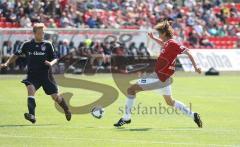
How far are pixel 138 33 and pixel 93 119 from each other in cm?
2161

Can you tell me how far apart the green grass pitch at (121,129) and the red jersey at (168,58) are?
3.75 feet

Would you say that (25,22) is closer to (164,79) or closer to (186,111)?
(164,79)

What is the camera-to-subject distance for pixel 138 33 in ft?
125

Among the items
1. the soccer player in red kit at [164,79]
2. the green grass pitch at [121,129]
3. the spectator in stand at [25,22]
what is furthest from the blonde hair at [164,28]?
the spectator in stand at [25,22]

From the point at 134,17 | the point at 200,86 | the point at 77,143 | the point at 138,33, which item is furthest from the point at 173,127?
the point at 134,17

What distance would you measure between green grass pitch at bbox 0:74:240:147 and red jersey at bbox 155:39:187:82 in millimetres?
1143

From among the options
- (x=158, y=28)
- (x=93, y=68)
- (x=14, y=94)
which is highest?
(x=158, y=28)

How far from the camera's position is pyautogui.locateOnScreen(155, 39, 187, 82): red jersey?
48.5 ft

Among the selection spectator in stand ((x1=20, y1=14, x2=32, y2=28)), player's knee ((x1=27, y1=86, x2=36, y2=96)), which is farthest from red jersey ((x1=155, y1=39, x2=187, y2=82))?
spectator in stand ((x1=20, y1=14, x2=32, y2=28))

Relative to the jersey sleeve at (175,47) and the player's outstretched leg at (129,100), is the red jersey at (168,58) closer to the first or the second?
the jersey sleeve at (175,47)

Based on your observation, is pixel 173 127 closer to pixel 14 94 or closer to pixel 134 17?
pixel 14 94

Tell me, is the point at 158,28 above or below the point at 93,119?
above

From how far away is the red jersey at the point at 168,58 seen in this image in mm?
14781

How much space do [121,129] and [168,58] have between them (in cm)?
178
